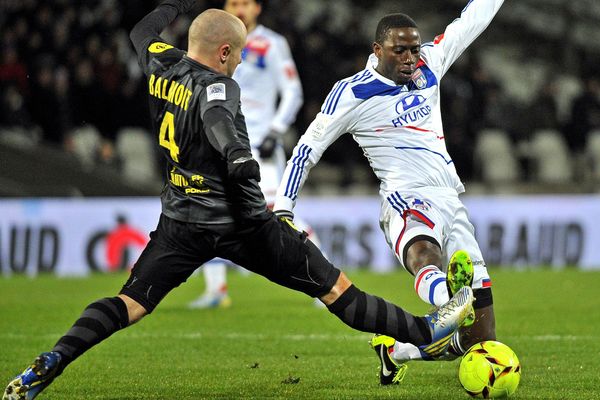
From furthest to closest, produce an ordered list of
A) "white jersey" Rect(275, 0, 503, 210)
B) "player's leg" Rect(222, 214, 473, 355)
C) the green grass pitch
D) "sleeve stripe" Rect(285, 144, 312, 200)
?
"white jersey" Rect(275, 0, 503, 210) → "sleeve stripe" Rect(285, 144, 312, 200) → the green grass pitch → "player's leg" Rect(222, 214, 473, 355)

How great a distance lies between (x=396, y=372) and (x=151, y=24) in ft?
8.25

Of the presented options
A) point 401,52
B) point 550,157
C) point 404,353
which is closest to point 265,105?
point 401,52

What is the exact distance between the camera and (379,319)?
607 centimetres

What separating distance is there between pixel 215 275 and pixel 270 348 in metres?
2.97

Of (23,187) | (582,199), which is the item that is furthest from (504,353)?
(23,187)

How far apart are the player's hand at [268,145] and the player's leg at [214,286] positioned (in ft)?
3.82

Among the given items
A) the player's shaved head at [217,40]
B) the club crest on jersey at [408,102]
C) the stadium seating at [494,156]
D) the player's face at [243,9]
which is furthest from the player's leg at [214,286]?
the stadium seating at [494,156]

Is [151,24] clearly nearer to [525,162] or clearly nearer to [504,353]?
[504,353]

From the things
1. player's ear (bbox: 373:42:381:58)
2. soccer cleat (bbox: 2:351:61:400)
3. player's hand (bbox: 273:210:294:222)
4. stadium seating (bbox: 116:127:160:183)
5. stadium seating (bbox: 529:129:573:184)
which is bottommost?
stadium seating (bbox: 529:129:573:184)

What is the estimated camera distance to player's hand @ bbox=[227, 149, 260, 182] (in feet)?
17.1

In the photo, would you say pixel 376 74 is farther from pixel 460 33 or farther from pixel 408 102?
pixel 460 33

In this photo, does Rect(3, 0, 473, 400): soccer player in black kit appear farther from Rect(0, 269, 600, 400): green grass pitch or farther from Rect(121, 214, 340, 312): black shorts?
Rect(0, 269, 600, 400): green grass pitch

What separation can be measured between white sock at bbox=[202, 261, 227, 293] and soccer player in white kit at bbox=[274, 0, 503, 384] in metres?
4.46

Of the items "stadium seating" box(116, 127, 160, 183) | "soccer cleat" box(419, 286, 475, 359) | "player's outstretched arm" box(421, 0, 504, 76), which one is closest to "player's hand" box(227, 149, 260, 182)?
"soccer cleat" box(419, 286, 475, 359)
